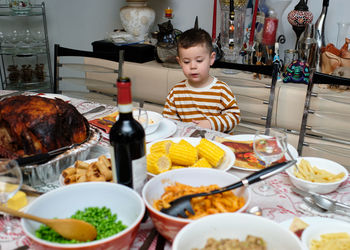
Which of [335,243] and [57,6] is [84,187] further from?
[57,6]

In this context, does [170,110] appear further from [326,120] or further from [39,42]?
[39,42]

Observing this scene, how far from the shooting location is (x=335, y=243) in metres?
0.66

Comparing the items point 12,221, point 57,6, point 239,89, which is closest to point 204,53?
point 239,89

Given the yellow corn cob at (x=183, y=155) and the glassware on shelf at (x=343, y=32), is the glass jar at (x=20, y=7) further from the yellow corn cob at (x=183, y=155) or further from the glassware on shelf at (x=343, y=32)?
the yellow corn cob at (x=183, y=155)

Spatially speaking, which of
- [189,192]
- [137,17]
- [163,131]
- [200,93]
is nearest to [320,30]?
[200,93]

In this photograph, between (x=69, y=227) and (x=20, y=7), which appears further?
(x=20, y=7)

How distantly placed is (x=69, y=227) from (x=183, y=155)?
40cm

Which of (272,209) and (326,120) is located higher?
(272,209)

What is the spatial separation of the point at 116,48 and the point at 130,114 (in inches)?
84.1

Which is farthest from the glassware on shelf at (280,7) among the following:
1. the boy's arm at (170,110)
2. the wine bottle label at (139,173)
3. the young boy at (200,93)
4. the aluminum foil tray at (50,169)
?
the wine bottle label at (139,173)

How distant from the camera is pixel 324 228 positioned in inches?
27.2

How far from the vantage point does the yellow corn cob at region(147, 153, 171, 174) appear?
2.92 feet

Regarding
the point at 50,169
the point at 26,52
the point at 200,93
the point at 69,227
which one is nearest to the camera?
the point at 69,227

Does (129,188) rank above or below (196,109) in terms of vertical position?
above
